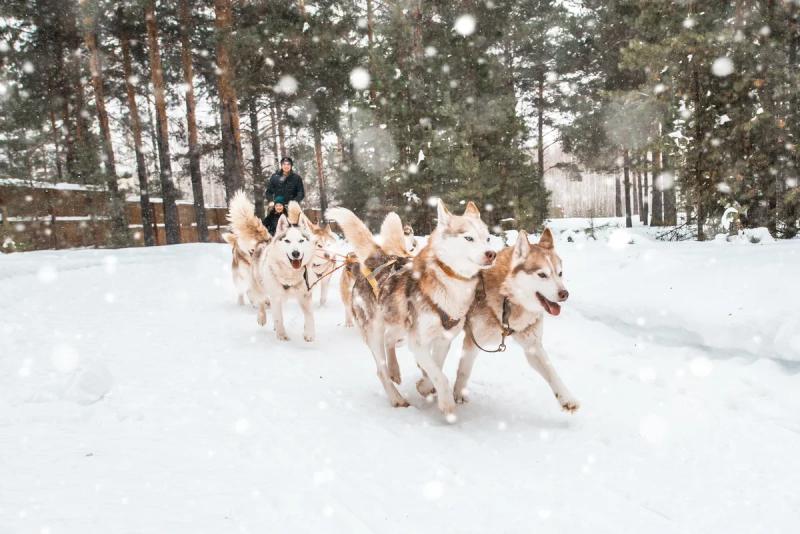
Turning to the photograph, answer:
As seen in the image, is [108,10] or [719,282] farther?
[108,10]

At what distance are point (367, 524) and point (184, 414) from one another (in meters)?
1.65

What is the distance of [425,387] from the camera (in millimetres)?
3670

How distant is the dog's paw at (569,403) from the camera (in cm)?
305

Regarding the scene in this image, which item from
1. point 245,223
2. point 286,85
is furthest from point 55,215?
point 245,223

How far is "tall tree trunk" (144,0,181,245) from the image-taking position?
15703 millimetres

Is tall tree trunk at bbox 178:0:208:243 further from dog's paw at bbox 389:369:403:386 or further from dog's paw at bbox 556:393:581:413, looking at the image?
dog's paw at bbox 556:393:581:413

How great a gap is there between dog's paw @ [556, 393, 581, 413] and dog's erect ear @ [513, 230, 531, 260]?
93 centimetres

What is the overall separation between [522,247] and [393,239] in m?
1.42

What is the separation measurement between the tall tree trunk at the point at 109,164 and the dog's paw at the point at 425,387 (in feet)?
49.6

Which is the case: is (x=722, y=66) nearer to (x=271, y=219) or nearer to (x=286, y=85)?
(x=271, y=219)

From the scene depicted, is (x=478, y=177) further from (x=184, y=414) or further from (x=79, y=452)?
(x=79, y=452)

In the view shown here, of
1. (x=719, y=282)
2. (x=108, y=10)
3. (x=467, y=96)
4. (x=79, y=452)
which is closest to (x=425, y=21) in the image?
(x=467, y=96)

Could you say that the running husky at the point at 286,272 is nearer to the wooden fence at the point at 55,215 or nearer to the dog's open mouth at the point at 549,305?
the dog's open mouth at the point at 549,305

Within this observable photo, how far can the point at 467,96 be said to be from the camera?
484 inches
